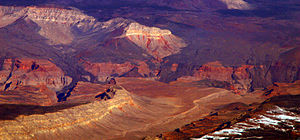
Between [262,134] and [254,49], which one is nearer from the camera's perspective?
[262,134]

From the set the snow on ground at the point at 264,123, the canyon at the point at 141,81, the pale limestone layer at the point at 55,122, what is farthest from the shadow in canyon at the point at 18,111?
the snow on ground at the point at 264,123

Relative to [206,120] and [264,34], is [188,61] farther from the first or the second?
[206,120]

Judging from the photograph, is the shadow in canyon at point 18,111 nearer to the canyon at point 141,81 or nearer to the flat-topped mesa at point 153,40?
the canyon at point 141,81

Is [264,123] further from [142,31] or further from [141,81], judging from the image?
[142,31]

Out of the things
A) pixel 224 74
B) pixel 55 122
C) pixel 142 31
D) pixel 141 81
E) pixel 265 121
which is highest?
pixel 142 31

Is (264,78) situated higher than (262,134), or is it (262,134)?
(262,134)

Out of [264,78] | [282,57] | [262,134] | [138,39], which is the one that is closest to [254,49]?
[282,57]

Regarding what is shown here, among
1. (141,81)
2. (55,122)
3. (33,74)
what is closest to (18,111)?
(55,122)
